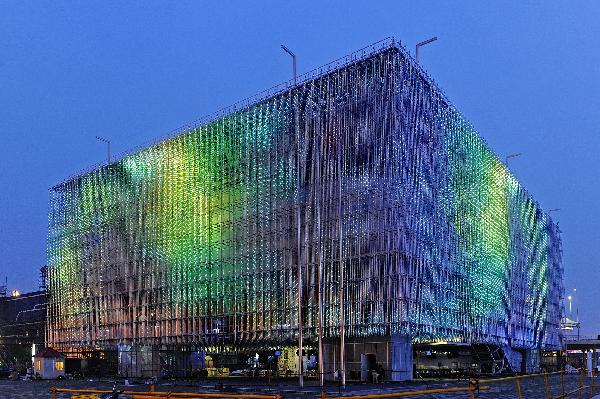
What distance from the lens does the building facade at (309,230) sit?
60.3 meters

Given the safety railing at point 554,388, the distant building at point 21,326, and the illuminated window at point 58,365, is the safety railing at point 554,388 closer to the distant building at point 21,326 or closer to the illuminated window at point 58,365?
the illuminated window at point 58,365

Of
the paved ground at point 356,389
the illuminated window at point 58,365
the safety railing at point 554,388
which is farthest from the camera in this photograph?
the illuminated window at point 58,365

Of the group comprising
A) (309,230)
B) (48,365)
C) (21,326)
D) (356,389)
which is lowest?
(48,365)

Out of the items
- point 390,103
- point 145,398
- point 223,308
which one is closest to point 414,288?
point 390,103

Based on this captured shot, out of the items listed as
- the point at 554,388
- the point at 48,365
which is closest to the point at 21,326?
the point at 48,365

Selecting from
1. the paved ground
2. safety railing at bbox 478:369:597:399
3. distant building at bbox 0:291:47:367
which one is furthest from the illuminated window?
safety railing at bbox 478:369:597:399

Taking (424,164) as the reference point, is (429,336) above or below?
below

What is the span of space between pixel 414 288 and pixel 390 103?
56.9 ft

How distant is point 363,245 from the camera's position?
2381 inches

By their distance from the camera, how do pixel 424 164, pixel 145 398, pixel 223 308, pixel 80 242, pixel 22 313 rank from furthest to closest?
pixel 22 313 → pixel 80 242 → pixel 223 308 → pixel 424 164 → pixel 145 398

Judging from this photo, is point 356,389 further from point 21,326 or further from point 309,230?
point 21,326

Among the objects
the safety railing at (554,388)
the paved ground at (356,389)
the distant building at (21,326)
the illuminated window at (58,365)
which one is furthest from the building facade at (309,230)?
the safety railing at (554,388)

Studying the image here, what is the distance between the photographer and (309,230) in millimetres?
64625

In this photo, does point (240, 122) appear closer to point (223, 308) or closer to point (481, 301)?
point (223, 308)
